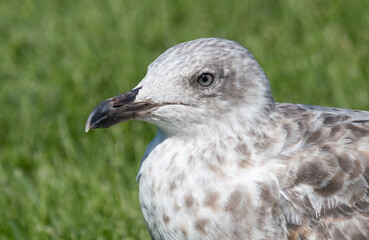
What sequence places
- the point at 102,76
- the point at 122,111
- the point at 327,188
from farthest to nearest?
the point at 102,76
the point at 122,111
the point at 327,188

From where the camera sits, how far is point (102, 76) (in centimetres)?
695

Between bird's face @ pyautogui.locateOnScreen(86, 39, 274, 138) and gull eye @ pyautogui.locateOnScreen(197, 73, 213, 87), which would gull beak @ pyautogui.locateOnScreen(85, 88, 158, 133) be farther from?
gull eye @ pyautogui.locateOnScreen(197, 73, 213, 87)

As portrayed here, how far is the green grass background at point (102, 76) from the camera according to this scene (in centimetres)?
510

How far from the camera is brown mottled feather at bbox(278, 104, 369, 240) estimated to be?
136 inches

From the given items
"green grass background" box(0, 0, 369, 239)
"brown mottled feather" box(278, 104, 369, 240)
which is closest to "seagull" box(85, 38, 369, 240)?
"brown mottled feather" box(278, 104, 369, 240)

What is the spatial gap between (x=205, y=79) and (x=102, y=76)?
11.2 ft

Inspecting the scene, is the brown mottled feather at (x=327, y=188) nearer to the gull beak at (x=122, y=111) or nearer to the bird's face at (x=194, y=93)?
the bird's face at (x=194, y=93)

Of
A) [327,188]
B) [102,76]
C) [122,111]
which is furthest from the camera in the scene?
[102,76]

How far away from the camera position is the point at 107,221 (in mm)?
4855

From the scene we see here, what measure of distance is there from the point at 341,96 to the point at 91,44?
9.35 ft

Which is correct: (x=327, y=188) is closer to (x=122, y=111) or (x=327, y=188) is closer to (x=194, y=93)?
(x=194, y=93)

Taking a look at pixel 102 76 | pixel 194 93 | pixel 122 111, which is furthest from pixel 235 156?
pixel 102 76

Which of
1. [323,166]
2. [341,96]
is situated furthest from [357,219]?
[341,96]

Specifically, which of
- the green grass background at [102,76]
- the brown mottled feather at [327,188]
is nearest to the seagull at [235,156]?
the brown mottled feather at [327,188]
